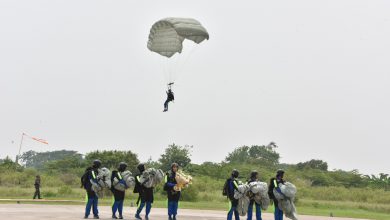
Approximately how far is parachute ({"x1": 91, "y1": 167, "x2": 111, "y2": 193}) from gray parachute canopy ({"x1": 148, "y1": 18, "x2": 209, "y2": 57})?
292 inches

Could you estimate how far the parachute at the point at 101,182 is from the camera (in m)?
16.9

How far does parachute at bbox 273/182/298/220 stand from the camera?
51.9ft

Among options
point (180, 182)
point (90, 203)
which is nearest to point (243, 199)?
point (180, 182)

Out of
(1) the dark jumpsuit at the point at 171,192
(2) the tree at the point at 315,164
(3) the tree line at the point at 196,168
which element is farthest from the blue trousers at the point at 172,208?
(2) the tree at the point at 315,164

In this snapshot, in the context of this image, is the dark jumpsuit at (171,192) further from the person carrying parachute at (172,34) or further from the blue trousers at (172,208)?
the person carrying parachute at (172,34)

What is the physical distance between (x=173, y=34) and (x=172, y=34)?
54mm

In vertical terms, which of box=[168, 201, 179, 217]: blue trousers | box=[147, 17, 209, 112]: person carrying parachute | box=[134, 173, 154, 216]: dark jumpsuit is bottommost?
box=[168, 201, 179, 217]: blue trousers

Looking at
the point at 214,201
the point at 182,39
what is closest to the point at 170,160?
the point at 214,201

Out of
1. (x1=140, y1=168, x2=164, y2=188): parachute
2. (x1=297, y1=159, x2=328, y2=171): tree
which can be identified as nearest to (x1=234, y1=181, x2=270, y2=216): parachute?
(x1=140, y1=168, x2=164, y2=188): parachute

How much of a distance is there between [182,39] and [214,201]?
45.0 ft

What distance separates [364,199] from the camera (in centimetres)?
4578

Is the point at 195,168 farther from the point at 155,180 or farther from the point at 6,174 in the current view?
the point at 155,180

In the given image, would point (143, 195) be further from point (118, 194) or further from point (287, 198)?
point (287, 198)

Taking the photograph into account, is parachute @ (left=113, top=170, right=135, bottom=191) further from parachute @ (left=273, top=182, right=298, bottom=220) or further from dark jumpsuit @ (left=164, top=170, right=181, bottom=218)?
parachute @ (left=273, top=182, right=298, bottom=220)
